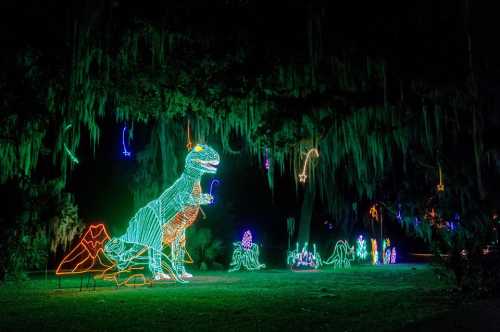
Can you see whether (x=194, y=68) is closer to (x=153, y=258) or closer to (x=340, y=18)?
(x=340, y=18)

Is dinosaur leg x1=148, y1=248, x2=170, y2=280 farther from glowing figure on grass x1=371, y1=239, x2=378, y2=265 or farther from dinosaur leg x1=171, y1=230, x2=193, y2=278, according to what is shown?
glowing figure on grass x1=371, y1=239, x2=378, y2=265

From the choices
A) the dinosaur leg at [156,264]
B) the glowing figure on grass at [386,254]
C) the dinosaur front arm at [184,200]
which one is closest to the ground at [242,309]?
the dinosaur leg at [156,264]

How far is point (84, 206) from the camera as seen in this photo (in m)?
28.2

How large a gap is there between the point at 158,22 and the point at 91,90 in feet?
7.15

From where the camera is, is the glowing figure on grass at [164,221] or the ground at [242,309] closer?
the ground at [242,309]

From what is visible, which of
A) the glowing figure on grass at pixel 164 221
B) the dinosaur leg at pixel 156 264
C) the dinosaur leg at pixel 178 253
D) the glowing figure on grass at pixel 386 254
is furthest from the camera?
the glowing figure on grass at pixel 386 254

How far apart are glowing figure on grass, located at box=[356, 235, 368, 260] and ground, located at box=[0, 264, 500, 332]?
64.0 feet

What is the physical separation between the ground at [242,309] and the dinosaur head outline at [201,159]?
3.64 m

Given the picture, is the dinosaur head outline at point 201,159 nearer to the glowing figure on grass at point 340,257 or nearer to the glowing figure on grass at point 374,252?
the glowing figure on grass at point 340,257

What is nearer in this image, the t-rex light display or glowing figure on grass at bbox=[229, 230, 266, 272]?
the t-rex light display

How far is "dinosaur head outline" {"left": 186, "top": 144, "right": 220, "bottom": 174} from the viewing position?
620 inches

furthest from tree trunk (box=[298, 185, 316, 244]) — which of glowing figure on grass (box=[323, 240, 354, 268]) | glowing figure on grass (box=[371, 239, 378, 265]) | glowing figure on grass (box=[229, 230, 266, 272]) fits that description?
glowing figure on grass (box=[371, 239, 378, 265])

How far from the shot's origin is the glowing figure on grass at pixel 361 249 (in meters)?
32.8

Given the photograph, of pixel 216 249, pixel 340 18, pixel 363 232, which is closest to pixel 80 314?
pixel 340 18
